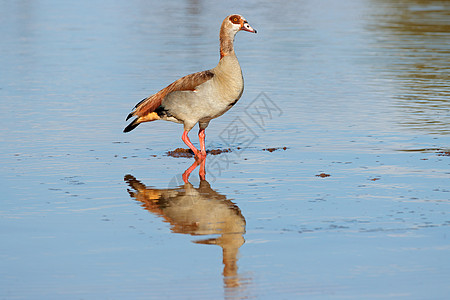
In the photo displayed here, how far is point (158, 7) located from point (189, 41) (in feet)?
50.3

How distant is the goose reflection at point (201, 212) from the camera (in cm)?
751

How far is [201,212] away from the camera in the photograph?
872 cm

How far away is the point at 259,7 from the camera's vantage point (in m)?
40.2

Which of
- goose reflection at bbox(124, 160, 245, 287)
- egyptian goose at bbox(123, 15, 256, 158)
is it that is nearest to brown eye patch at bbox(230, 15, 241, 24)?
egyptian goose at bbox(123, 15, 256, 158)

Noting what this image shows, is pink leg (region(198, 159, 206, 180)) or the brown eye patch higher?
the brown eye patch

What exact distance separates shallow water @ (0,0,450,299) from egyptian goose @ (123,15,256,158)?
0.59 metres

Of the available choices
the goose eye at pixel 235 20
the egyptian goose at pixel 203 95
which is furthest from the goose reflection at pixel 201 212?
the goose eye at pixel 235 20

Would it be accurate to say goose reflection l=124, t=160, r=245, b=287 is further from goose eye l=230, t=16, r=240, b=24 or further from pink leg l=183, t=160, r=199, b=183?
goose eye l=230, t=16, r=240, b=24

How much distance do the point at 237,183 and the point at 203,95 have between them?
6.21 ft

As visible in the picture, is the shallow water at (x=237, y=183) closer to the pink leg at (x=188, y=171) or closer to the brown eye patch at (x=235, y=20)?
the pink leg at (x=188, y=171)

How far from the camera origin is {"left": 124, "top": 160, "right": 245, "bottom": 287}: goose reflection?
7.51 m

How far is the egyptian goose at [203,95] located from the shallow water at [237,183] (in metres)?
0.59

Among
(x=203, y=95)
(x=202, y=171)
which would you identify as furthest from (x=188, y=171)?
(x=203, y=95)

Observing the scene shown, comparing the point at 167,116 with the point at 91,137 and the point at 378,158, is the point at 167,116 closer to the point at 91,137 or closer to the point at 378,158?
the point at 91,137
